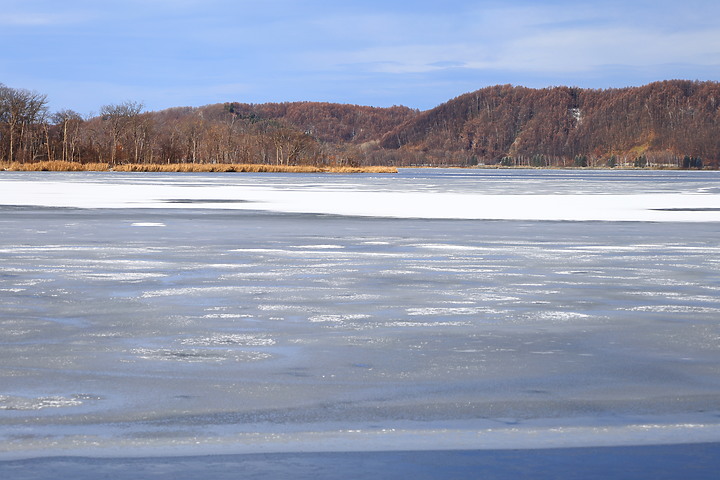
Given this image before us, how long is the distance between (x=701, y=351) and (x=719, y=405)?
1.53 metres

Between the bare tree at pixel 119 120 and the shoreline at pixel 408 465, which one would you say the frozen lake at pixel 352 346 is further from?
the bare tree at pixel 119 120

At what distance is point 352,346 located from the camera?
6.46 m

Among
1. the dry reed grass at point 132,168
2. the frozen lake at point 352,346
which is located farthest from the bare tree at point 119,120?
the frozen lake at point 352,346

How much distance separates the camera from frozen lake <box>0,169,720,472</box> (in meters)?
4.36

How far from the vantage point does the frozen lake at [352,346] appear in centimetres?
436

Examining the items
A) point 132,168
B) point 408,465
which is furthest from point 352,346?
point 132,168

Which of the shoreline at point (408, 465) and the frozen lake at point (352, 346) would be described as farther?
the frozen lake at point (352, 346)

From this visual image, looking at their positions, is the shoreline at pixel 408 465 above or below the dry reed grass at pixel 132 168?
below

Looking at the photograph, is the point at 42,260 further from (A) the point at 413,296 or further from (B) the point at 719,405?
(B) the point at 719,405

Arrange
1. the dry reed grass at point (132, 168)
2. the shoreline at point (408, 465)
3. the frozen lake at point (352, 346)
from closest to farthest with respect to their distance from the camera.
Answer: the shoreline at point (408, 465)
the frozen lake at point (352, 346)
the dry reed grass at point (132, 168)

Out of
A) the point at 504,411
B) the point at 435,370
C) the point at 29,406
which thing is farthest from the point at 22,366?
the point at 504,411

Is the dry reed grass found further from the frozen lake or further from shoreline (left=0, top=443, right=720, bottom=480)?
shoreline (left=0, top=443, right=720, bottom=480)

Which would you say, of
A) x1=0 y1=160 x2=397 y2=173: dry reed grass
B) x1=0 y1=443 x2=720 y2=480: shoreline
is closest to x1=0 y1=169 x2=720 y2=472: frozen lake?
x1=0 y1=443 x2=720 y2=480: shoreline

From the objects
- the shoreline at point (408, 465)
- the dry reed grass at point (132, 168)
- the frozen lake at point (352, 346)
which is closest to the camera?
the shoreline at point (408, 465)
